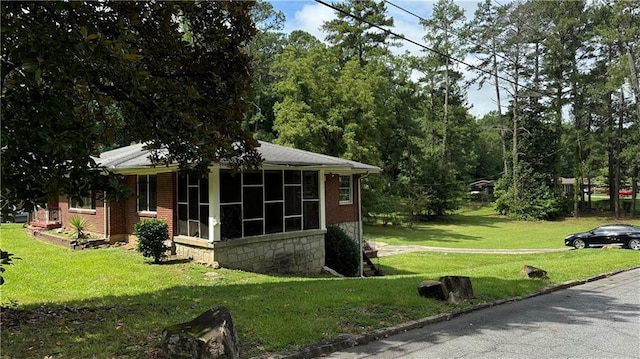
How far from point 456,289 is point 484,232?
2588 cm

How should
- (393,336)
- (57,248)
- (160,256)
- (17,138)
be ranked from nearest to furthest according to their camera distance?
(17,138) → (393,336) → (160,256) → (57,248)

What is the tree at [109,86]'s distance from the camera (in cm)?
482

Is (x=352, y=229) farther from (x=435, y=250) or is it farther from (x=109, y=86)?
(x=109, y=86)

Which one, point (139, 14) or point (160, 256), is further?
point (160, 256)

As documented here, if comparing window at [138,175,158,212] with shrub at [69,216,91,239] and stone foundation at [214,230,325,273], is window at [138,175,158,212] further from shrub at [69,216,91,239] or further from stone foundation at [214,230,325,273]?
stone foundation at [214,230,325,273]

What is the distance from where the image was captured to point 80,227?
643 inches

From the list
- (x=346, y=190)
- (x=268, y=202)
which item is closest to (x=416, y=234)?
(x=346, y=190)

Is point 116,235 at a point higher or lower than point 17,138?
lower

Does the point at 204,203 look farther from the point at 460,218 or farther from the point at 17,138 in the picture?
the point at 460,218

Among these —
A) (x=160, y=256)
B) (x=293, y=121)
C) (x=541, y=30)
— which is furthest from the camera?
(x=541, y=30)

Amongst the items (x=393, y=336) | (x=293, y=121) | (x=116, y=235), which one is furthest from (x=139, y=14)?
(x=293, y=121)

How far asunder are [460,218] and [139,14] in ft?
129

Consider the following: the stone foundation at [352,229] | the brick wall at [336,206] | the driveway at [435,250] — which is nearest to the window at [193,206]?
the brick wall at [336,206]

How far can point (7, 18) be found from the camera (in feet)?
15.0
